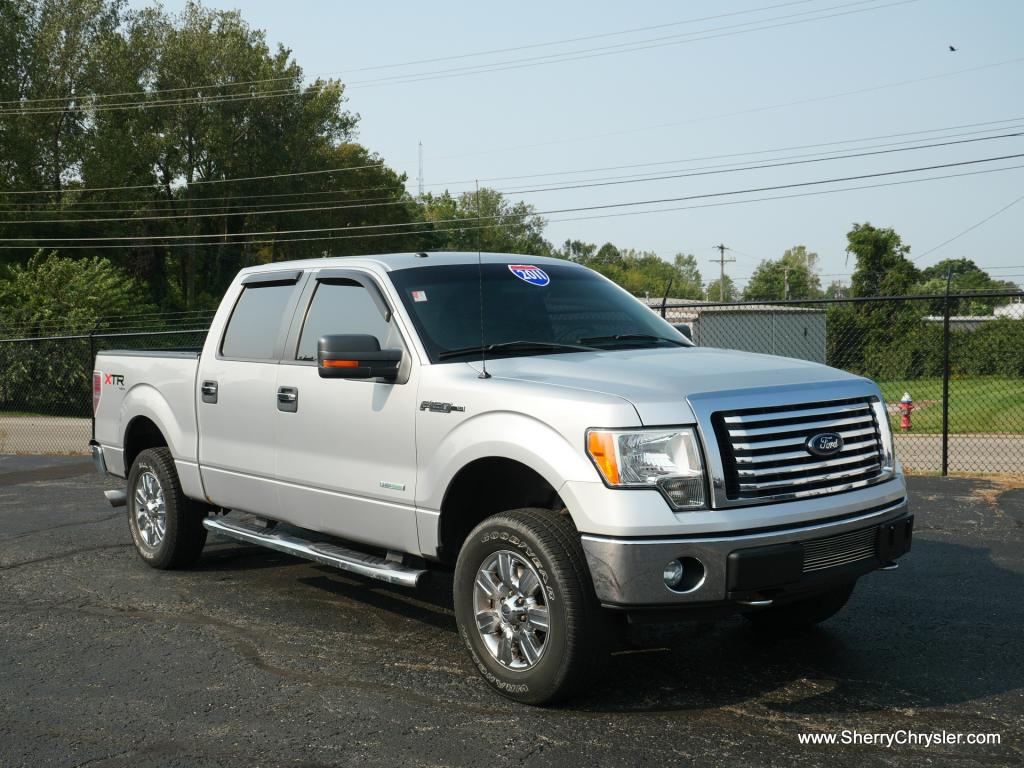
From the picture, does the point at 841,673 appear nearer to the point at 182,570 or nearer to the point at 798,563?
the point at 798,563

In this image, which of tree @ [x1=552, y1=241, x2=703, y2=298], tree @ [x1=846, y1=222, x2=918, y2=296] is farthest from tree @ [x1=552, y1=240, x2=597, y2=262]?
tree @ [x1=846, y1=222, x2=918, y2=296]


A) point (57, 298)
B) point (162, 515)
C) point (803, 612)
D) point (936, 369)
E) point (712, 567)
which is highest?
point (57, 298)

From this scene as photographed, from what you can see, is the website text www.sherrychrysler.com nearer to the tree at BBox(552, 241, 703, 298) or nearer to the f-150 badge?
the f-150 badge

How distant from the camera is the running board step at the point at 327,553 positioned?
5.47 metres

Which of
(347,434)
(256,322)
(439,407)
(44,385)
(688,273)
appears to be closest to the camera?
(439,407)

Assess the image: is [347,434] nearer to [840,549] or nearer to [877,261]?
[840,549]

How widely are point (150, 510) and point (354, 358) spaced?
124 inches

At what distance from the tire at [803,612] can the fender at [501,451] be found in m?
1.79

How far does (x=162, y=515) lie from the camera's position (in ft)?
24.8

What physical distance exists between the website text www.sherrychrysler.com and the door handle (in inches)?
127

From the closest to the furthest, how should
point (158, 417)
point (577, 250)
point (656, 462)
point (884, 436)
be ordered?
point (656, 462) → point (884, 436) → point (158, 417) → point (577, 250)

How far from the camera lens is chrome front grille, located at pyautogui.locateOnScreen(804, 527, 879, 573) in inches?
180

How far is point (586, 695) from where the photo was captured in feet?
15.8

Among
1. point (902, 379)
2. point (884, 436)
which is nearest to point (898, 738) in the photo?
point (884, 436)
